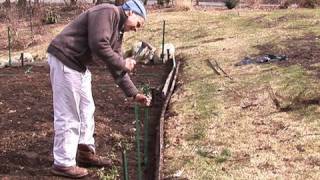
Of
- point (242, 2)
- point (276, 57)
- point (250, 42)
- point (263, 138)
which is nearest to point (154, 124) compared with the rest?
point (263, 138)

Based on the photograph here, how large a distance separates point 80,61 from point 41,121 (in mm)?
2130

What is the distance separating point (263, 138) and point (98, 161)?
1.65m

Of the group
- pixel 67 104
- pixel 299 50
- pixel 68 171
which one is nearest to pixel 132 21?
pixel 67 104

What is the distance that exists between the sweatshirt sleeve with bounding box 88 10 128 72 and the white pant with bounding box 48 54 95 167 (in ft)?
1.11

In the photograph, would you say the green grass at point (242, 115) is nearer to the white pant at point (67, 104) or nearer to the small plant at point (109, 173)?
the small plant at point (109, 173)

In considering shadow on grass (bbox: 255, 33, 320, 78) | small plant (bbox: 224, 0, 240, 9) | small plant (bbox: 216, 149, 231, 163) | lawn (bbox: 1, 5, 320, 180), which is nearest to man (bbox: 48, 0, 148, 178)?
lawn (bbox: 1, 5, 320, 180)

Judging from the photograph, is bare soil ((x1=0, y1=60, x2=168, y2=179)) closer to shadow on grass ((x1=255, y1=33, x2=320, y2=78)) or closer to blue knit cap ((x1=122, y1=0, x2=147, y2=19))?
blue knit cap ((x1=122, y1=0, x2=147, y2=19))

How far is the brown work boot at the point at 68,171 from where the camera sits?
4.39m

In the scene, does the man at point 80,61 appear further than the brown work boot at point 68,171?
Result: No

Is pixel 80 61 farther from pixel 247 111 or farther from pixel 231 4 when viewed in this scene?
pixel 231 4

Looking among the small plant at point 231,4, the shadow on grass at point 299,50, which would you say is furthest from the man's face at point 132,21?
the small plant at point 231,4

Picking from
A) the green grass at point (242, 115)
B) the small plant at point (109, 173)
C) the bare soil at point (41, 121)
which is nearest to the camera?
the small plant at point (109, 173)

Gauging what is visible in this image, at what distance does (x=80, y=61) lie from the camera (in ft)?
13.9

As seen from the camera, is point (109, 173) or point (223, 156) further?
point (223, 156)
